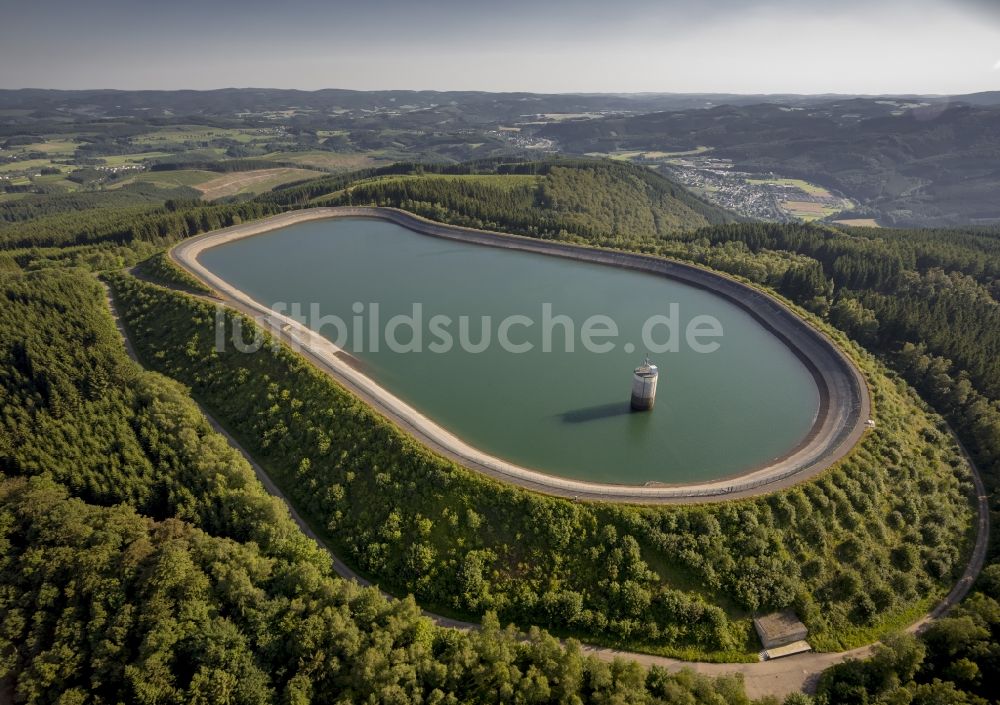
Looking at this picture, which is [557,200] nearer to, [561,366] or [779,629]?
[561,366]

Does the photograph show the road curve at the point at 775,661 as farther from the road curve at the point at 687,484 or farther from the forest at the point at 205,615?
the road curve at the point at 687,484

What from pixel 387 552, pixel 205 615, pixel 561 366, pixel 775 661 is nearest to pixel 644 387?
pixel 561 366

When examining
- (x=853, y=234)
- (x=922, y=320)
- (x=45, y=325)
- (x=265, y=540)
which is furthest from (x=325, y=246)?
(x=853, y=234)

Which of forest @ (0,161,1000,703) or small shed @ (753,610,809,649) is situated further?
small shed @ (753,610,809,649)

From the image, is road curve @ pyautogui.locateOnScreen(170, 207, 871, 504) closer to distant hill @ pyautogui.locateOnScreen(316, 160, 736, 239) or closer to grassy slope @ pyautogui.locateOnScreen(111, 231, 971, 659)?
grassy slope @ pyautogui.locateOnScreen(111, 231, 971, 659)

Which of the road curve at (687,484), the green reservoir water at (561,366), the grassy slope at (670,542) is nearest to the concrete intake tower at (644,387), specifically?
the green reservoir water at (561,366)

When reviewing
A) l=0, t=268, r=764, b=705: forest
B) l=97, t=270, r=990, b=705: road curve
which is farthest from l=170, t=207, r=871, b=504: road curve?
l=0, t=268, r=764, b=705: forest
